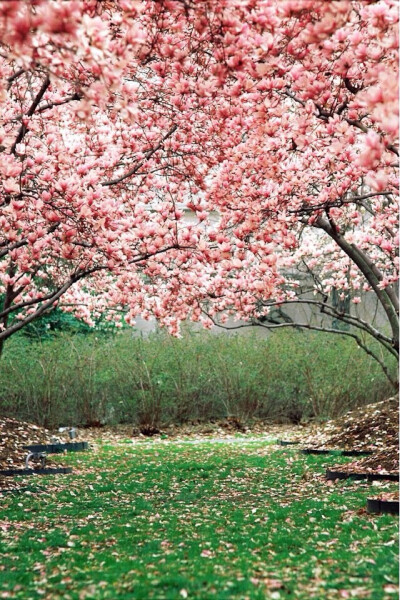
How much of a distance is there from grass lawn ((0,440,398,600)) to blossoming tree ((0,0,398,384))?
204 cm

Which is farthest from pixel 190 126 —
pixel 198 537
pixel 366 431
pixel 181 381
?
pixel 181 381

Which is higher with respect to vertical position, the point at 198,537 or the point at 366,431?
the point at 366,431

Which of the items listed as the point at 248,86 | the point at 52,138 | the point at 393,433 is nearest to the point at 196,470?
the point at 393,433

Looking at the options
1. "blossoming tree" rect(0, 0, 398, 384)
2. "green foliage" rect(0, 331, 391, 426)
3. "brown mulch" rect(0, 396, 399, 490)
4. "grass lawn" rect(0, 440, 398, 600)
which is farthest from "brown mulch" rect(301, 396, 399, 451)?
"green foliage" rect(0, 331, 391, 426)

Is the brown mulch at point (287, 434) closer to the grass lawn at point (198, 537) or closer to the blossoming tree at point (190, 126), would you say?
the grass lawn at point (198, 537)

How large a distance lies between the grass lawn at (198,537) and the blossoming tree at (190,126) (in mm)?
2035

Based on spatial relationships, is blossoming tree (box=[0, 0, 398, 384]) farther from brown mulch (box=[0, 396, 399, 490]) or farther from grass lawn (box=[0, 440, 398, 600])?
grass lawn (box=[0, 440, 398, 600])

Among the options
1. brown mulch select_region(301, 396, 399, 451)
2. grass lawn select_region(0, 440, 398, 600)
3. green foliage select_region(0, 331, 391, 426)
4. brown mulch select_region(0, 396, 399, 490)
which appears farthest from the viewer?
green foliage select_region(0, 331, 391, 426)

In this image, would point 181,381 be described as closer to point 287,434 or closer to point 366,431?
point 287,434

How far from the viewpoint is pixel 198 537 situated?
221 inches

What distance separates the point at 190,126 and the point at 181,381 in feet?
28.2

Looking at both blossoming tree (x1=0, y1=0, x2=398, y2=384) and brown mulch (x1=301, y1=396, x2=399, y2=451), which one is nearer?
blossoming tree (x1=0, y1=0, x2=398, y2=384)

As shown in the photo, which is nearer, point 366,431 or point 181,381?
point 366,431

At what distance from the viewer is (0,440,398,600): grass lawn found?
14.1ft
